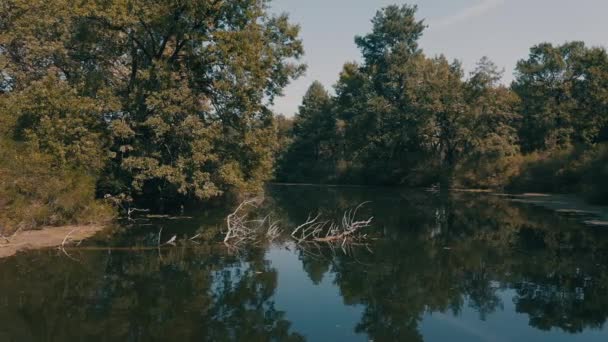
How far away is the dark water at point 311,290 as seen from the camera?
1087 cm

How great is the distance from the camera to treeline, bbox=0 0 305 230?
80.4 feet

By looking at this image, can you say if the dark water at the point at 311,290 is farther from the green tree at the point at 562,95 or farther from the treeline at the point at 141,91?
the green tree at the point at 562,95

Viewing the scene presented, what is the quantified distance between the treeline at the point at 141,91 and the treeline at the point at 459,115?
3642 centimetres

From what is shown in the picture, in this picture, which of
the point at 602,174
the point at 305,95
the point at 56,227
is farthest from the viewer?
the point at 305,95

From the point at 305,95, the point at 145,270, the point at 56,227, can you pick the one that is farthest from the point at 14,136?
the point at 305,95

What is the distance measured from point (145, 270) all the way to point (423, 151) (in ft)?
200

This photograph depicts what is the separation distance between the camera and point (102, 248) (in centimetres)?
1916

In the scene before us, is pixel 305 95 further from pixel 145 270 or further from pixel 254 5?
pixel 145 270

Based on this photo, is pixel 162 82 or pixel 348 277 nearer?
pixel 348 277

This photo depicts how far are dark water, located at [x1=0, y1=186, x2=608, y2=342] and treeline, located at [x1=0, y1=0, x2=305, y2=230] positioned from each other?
17.4ft

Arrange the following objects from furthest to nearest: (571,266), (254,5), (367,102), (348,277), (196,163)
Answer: (367,102), (254,5), (196,163), (571,266), (348,277)

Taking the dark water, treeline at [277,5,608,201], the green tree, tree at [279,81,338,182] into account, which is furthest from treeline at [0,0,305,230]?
tree at [279,81,338,182]

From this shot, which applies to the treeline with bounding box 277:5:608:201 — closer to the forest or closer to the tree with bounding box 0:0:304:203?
the forest

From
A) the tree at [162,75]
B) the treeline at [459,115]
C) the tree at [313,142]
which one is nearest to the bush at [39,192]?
the tree at [162,75]
